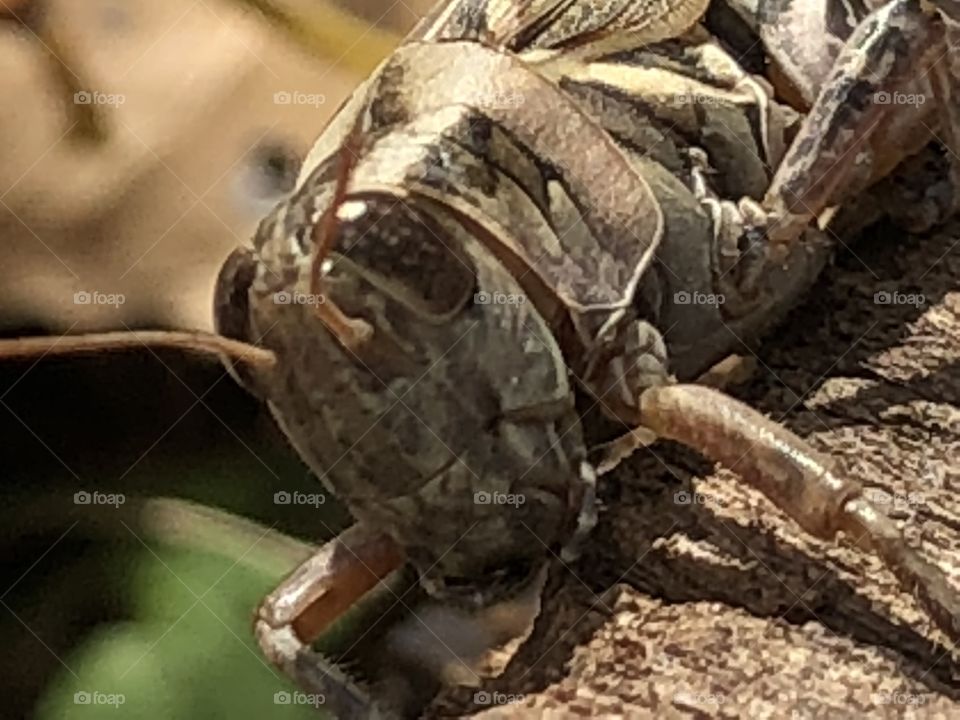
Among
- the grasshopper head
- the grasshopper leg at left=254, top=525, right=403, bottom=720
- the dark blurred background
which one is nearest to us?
the grasshopper head

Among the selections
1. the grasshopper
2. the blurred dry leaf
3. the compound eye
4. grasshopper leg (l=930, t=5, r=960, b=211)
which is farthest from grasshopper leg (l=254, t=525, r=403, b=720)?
grasshopper leg (l=930, t=5, r=960, b=211)

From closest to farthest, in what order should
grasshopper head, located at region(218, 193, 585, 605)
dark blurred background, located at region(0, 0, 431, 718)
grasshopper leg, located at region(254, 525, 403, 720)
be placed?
grasshopper head, located at region(218, 193, 585, 605)
grasshopper leg, located at region(254, 525, 403, 720)
dark blurred background, located at region(0, 0, 431, 718)

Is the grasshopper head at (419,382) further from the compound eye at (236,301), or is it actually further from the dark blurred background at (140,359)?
the dark blurred background at (140,359)

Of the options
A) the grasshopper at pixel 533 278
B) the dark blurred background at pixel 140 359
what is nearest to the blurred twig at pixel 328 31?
the dark blurred background at pixel 140 359

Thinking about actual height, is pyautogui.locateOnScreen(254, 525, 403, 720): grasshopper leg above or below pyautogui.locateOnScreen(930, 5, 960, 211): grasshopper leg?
below

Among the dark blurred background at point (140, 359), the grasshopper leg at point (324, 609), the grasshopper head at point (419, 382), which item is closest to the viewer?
the grasshopper head at point (419, 382)

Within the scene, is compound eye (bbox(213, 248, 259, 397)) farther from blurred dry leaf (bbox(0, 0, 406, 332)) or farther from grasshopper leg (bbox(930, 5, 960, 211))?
grasshopper leg (bbox(930, 5, 960, 211))

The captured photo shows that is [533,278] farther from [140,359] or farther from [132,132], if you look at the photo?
[132,132]
